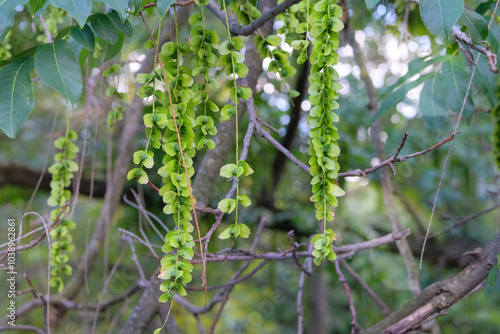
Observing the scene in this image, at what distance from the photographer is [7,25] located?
687 millimetres

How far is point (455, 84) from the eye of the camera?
1.16 m

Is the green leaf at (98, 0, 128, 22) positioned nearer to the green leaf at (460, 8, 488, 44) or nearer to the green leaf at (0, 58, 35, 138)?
the green leaf at (0, 58, 35, 138)

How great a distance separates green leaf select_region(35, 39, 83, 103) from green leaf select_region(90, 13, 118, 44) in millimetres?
62

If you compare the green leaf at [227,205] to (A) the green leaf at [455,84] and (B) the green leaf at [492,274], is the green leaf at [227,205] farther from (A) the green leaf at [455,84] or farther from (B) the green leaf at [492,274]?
(A) the green leaf at [455,84]

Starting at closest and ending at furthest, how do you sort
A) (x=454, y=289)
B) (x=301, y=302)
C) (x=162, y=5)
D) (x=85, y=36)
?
(x=162, y=5) < (x=85, y=36) < (x=454, y=289) < (x=301, y=302)

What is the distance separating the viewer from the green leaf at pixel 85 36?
0.76m

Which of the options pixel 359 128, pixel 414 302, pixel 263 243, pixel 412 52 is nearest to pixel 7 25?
pixel 414 302

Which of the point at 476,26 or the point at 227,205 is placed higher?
the point at 476,26

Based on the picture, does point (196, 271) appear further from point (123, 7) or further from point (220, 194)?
point (123, 7)

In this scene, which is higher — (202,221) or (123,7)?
(202,221)

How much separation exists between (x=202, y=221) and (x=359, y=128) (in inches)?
44.4

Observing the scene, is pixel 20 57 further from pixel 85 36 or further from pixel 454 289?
pixel 454 289

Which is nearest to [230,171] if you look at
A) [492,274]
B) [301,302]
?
[492,274]

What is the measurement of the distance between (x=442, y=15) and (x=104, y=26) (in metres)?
0.58
